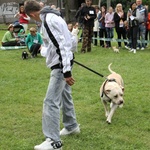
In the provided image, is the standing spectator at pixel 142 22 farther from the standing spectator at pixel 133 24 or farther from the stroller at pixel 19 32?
the stroller at pixel 19 32

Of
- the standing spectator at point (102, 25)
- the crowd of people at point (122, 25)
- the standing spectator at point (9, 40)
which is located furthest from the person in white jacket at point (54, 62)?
the standing spectator at point (102, 25)

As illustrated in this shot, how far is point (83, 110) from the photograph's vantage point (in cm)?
530

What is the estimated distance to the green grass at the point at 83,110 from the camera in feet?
13.3

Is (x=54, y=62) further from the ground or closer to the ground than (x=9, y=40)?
further from the ground

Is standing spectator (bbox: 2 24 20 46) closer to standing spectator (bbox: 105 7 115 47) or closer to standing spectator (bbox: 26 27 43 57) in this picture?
standing spectator (bbox: 26 27 43 57)

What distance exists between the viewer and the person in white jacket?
11.2 feet

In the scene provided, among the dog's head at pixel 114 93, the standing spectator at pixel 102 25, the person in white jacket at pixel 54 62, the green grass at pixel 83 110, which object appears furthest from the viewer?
the standing spectator at pixel 102 25

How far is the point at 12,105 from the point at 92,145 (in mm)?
2101

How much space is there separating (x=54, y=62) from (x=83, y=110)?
1.86 metres

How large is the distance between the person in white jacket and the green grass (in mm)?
345

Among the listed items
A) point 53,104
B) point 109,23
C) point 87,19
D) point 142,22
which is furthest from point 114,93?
point 109,23

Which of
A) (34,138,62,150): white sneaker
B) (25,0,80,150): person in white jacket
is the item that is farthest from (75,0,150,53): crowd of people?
(34,138,62,150): white sneaker

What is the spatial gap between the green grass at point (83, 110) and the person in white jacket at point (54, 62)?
0.35 metres

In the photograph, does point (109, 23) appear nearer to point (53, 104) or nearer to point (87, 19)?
point (87, 19)
